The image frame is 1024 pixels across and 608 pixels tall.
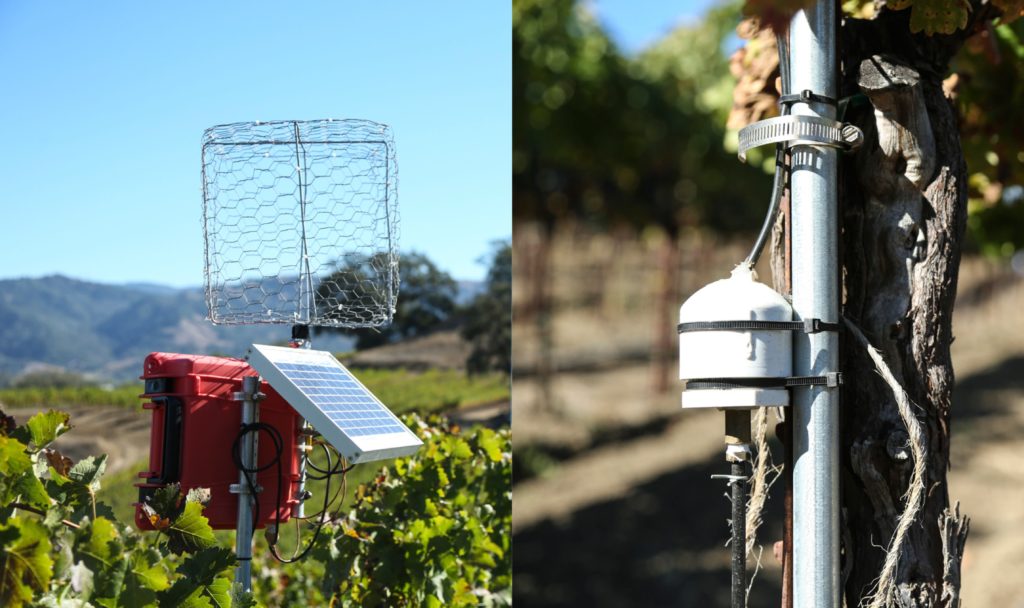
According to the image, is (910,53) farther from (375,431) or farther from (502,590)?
(502,590)

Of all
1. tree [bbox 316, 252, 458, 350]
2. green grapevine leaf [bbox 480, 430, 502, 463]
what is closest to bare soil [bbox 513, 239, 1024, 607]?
tree [bbox 316, 252, 458, 350]

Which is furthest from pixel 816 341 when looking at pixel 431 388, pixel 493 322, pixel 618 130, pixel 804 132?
pixel 618 130

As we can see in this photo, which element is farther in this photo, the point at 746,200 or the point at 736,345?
the point at 746,200

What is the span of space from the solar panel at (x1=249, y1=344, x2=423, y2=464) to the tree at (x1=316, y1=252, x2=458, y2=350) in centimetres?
305

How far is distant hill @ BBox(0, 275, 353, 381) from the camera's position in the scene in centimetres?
475

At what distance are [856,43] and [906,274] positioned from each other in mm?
390

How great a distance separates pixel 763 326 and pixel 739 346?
4 cm

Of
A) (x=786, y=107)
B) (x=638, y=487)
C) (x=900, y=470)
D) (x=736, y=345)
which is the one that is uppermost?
(x=786, y=107)

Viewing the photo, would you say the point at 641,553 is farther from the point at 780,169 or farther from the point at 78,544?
the point at 78,544

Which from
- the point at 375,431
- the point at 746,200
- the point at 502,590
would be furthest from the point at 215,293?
the point at 746,200

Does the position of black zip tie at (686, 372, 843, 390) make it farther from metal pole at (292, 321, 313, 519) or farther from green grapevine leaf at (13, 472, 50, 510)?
green grapevine leaf at (13, 472, 50, 510)

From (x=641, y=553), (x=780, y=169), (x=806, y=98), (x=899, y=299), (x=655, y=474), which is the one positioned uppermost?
(x=806, y=98)

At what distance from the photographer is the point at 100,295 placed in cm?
504

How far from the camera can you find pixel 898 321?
167cm
